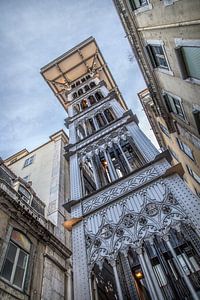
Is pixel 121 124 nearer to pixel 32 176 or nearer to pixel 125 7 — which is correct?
pixel 125 7

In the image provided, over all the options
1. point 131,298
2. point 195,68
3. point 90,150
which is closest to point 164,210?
point 131,298

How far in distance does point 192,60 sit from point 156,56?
14.3 ft

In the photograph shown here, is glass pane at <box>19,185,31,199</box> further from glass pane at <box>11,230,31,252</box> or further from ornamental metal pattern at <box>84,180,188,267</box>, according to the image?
ornamental metal pattern at <box>84,180,188,267</box>

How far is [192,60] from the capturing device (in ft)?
23.8

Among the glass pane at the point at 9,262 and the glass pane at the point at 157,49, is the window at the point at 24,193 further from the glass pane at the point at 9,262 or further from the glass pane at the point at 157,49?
the glass pane at the point at 157,49

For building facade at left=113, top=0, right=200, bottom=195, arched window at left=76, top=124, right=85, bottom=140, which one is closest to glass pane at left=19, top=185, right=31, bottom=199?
arched window at left=76, top=124, right=85, bottom=140

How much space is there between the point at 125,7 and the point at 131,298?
42.1ft

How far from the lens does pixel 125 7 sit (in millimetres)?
11812

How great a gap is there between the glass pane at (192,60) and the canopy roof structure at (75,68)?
1900cm

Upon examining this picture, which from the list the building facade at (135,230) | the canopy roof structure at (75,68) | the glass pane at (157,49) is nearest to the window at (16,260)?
the building facade at (135,230)

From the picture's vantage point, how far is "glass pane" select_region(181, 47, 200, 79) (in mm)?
6809

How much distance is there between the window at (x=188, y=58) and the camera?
6750 mm

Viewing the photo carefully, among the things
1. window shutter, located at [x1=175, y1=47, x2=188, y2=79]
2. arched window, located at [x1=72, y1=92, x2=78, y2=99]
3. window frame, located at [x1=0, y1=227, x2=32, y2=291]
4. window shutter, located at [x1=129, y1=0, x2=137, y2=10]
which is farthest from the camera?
arched window, located at [x1=72, y1=92, x2=78, y2=99]

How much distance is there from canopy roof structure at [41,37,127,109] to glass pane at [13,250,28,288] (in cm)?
1998
